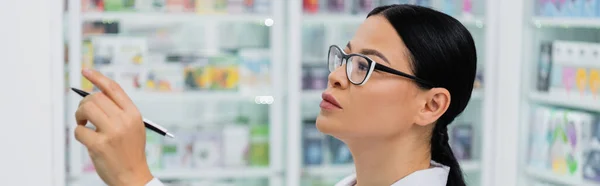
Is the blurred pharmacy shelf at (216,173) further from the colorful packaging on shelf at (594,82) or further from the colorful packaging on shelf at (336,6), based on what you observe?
the colorful packaging on shelf at (594,82)

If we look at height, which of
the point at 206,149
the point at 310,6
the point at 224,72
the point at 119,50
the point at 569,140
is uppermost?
the point at 310,6

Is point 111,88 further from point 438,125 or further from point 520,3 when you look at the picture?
point 520,3

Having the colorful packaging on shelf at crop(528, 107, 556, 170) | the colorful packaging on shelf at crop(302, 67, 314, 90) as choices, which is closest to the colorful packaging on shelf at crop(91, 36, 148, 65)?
the colorful packaging on shelf at crop(302, 67, 314, 90)

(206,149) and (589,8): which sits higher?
(589,8)

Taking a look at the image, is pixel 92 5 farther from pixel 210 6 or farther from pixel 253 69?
pixel 253 69

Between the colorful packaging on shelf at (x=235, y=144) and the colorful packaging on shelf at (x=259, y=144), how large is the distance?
27mm

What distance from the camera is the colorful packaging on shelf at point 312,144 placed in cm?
418

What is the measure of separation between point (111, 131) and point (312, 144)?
3157 millimetres

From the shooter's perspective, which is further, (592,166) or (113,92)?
(592,166)

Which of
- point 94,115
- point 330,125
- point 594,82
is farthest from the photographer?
point 594,82

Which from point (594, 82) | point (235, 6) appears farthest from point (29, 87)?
point (594, 82)

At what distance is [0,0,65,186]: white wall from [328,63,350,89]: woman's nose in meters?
2.48

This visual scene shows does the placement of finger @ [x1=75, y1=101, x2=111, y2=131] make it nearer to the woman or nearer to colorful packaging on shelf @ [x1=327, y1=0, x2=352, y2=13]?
the woman

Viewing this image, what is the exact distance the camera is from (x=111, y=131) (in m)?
1.04
